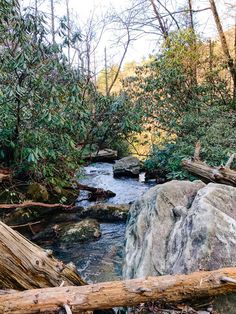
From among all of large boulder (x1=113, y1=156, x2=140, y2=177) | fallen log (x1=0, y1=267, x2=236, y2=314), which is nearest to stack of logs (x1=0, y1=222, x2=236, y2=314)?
fallen log (x1=0, y1=267, x2=236, y2=314)

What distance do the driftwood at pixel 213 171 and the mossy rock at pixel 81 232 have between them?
6.73ft

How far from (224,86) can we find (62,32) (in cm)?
612

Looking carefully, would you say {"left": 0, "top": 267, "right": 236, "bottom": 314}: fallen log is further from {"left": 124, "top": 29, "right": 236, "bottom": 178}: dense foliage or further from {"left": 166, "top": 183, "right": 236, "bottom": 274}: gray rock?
{"left": 124, "top": 29, "right": 236, "bottom": 178}: dense foliage

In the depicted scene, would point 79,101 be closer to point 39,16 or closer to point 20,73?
point 20,73

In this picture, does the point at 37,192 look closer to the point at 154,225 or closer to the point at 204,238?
the point at 154,225

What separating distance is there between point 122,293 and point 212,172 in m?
3.30

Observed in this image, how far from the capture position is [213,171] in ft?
16.6

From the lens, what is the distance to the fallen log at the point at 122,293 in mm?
2160

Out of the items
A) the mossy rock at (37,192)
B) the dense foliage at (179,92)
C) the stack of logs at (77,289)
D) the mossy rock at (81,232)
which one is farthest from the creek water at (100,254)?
the dense foliage at (179,92)

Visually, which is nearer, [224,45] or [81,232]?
[81,232]

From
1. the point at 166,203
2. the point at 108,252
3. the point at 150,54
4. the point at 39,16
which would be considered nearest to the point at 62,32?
the point at 39,16

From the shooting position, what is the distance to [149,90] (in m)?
9.08

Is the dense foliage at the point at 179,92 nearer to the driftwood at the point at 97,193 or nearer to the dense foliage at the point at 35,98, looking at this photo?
the driftwood at the point at 97,193

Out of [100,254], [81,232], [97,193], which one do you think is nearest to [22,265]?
[100,254]
